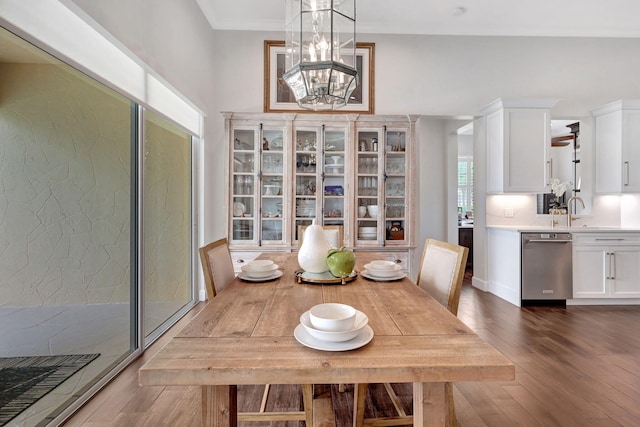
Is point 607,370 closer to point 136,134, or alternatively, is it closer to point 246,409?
point 246,409

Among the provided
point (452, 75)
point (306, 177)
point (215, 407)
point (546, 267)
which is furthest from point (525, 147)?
point (215, 407)

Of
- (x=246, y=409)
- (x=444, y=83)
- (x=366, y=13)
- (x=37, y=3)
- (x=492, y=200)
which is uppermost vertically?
(x=366, y=13)

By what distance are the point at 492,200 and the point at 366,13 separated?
2.74m

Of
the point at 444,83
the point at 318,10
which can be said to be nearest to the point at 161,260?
the point at 318,10

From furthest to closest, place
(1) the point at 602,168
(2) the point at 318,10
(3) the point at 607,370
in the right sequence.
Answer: (1) the point at 602,168 → (3) the point at 607,370 → (2) the point at 318,10

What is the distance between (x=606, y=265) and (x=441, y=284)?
123 inches

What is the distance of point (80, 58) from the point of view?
1800 millimetres

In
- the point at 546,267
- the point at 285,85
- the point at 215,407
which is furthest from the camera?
the point at 285,85

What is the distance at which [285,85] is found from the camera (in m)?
3.83

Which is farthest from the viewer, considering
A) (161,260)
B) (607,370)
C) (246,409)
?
(161,260)

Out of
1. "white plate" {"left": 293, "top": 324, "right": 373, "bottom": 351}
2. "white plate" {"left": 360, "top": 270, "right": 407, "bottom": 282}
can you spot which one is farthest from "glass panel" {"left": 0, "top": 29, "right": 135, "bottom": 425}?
"white plate" {"left": 360, "top": 270, "right": 407, "bottom": 282}

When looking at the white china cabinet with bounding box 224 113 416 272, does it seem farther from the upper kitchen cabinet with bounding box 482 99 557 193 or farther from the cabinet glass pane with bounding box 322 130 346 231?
the upper kitchen cabinet with bounding box 482 99 557 193

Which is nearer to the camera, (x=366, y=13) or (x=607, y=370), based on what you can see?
(x=607, y=370)

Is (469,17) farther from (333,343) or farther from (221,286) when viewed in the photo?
(333,343)
